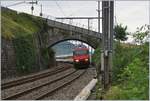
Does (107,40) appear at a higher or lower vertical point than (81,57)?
higher

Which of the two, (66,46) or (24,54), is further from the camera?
(66,46)

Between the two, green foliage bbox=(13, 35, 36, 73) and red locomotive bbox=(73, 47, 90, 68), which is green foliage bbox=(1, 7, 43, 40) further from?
red locomotive bbox=(73, 47, 90, 68)

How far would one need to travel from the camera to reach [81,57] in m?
56.8

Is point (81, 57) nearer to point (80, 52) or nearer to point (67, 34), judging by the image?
point (80, 52)

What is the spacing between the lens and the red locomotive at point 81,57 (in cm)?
5657

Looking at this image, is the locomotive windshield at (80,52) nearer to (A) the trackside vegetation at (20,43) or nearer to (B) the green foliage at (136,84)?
(A) the trackside vegetation at (20,43)

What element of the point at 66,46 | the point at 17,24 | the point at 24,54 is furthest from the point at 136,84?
the point at 66,46

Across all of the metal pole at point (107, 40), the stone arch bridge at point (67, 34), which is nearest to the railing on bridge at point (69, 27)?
the stone arch bridge at point (67, 34)

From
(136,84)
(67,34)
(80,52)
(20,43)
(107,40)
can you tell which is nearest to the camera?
(136,84)

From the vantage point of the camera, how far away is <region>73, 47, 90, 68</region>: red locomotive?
56.6 metres

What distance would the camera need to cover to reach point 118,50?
24562 mm

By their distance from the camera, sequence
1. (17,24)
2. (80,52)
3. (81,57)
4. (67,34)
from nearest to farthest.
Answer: (17,24) → (81,57) → (80,52) → (67,34)

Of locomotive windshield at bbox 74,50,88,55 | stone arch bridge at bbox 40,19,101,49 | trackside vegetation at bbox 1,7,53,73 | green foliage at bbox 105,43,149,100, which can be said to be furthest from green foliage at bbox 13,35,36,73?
green foliage at bbox 105,43,149,100

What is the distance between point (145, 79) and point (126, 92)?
518 mm
